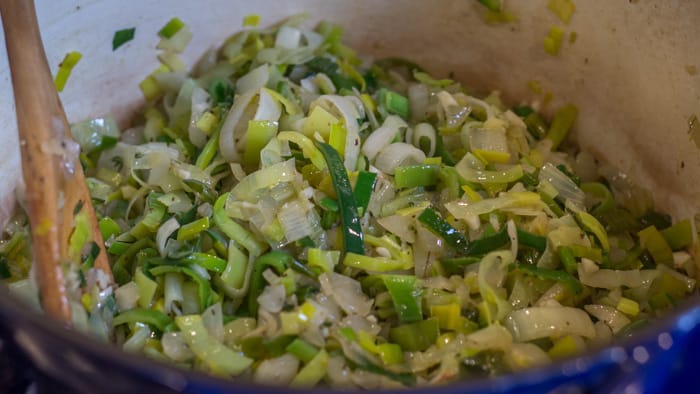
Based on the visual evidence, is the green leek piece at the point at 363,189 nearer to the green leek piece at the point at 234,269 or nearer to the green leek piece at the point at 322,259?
the green leek piece at the point at 322,259

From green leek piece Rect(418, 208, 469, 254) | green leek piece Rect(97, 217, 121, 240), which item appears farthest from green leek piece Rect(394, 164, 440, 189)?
green leek piece Rect(97, 217, 121, 240)

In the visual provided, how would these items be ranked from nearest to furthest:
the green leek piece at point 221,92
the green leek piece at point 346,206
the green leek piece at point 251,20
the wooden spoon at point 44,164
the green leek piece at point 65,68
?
1. the wooden spoon at point 44,164
2. the green leek piece at point 346,206
3. the green leek piece at point 65,68
4. the green leek piece at point 221,92
5. the green leek piece at point 251,20

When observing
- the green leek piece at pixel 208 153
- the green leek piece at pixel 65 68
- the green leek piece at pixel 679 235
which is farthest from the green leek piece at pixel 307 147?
the green leek piece at pixel 679 235

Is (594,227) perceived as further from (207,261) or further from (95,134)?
(95,134)

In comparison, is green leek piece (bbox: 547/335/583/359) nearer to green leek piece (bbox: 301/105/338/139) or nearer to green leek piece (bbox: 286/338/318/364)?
green leek piece (bbox: 286/338/318/364)

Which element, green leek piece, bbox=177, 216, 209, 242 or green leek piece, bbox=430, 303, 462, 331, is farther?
green leek piece, bbox=177, 216, 209, 242

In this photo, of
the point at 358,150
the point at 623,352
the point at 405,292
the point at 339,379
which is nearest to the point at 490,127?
the point at 358,150

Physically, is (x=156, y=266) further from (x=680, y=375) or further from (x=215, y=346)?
(x=680, y=375)
